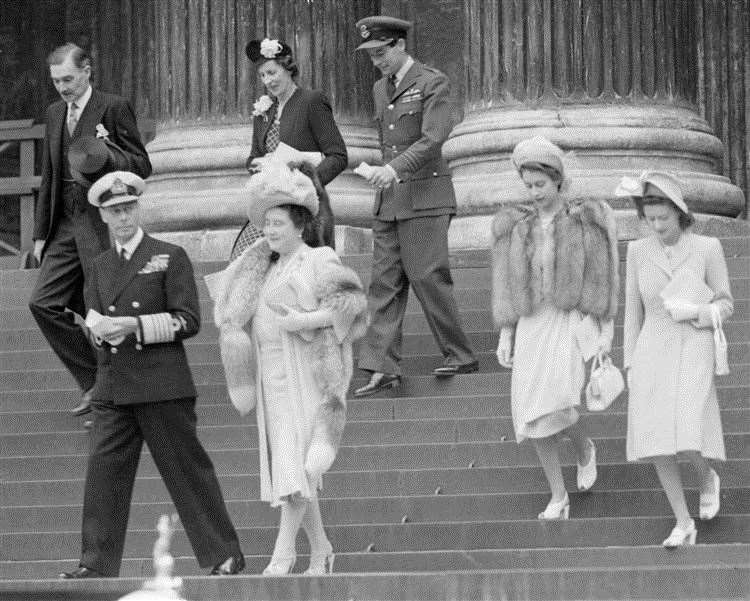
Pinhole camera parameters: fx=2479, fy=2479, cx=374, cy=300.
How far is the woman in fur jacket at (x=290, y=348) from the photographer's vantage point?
10438mm

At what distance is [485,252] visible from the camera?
16141mm

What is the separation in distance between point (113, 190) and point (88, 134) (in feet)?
7.95

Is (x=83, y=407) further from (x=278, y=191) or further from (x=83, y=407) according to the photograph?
(x=278, y=191)

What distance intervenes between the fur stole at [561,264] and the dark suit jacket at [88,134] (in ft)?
8.07

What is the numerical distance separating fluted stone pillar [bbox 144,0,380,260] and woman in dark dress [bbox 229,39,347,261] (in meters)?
3.91

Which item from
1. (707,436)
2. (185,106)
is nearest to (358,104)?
(185,106)

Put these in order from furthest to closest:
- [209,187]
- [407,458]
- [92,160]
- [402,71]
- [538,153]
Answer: [209,187]
[402,71]
[92,160]
[407,458]
[538,153]

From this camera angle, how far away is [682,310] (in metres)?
10.9

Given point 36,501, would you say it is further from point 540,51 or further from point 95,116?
point 540,51

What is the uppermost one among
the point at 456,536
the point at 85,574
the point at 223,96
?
the point at 223,96

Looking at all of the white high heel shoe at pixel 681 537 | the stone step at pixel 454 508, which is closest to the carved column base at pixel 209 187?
the stone step at pixel 454 508

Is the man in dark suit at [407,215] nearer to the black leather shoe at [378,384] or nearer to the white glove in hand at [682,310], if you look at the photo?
the black leather shoe at [378,384]

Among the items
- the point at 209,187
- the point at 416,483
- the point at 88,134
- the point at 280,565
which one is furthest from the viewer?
the point at 209,187

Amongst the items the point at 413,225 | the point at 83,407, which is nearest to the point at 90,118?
the point at 83,407
